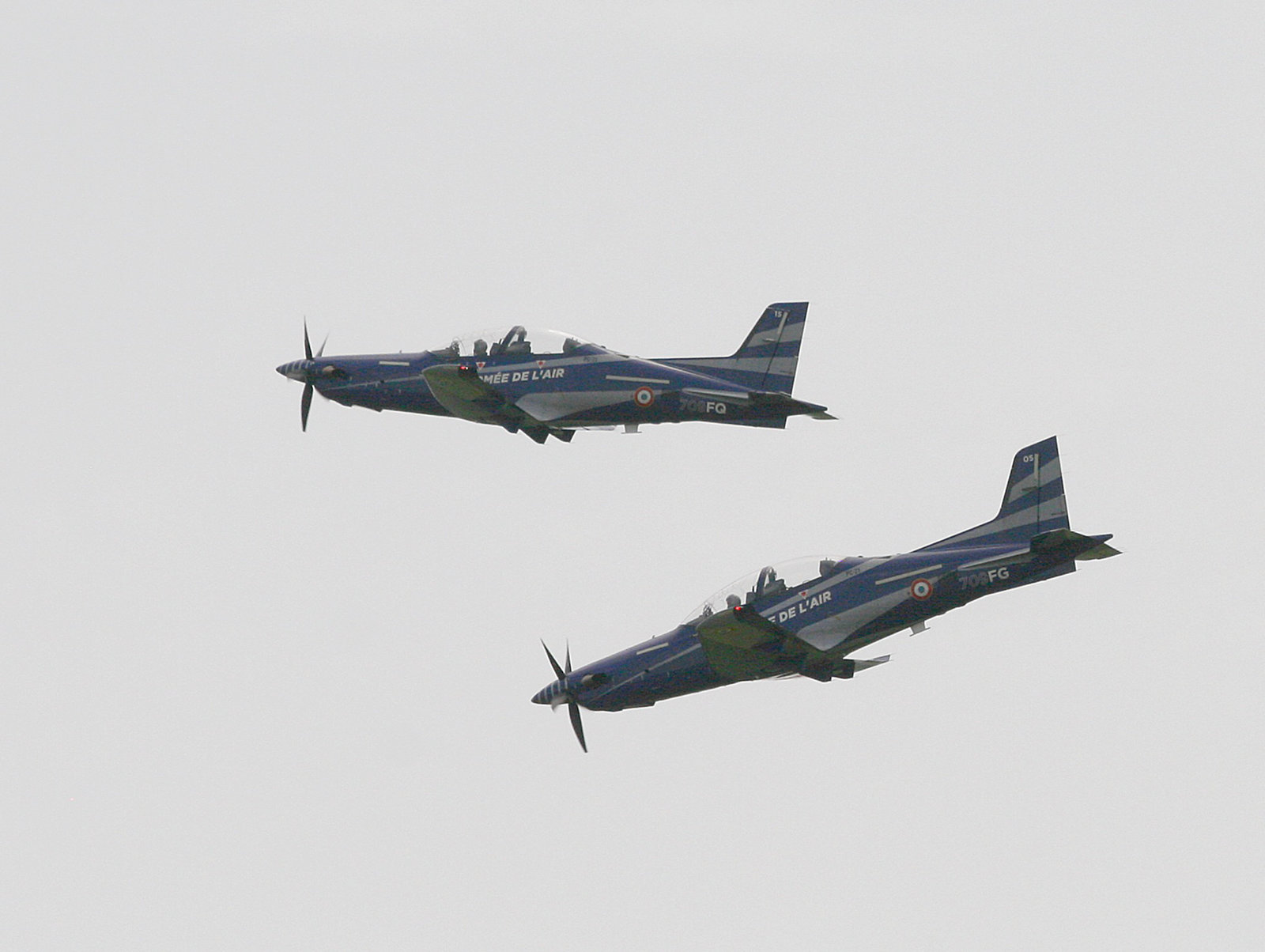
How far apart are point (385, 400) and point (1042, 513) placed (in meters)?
16.1

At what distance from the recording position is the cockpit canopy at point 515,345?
58938mm

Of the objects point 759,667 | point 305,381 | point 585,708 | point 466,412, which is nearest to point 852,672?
point 759,667

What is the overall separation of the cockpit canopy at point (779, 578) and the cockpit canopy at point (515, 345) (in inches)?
260

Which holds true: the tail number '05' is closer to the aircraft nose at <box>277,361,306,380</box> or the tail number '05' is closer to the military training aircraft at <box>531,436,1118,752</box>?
the military training aircraft at <box>531,436,1118,752</box>

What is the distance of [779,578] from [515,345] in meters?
8.76

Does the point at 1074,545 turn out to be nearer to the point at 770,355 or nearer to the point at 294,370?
the point at 770,355

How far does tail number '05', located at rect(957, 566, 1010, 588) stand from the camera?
5303cm

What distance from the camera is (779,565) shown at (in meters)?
54.9

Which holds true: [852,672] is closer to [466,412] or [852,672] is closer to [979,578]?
[979,578]

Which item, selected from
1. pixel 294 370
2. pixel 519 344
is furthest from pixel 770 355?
pixel 294 370

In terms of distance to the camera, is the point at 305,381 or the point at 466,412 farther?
the point at 305,381

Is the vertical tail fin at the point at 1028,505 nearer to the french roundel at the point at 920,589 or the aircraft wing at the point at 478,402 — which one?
the french roundel at the point at 920,589

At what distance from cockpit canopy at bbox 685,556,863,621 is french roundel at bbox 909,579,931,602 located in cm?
147

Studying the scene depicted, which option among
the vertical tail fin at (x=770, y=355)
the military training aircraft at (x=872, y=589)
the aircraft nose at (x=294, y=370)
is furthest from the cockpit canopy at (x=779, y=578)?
the aircraft nose at (x=294, y=370)
